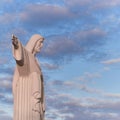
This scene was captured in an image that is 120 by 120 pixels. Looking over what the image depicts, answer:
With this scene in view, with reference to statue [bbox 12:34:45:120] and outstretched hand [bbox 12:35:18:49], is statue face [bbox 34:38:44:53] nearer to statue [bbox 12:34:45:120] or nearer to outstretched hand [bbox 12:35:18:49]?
statue [bbox 12:34:45:120]

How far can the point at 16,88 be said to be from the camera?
17.2 m

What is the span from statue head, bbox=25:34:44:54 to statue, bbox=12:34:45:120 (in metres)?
0.43

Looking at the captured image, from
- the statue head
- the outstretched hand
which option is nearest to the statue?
the outstretched hand

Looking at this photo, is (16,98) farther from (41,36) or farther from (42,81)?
(41,36)

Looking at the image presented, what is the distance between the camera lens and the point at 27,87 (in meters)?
17.0

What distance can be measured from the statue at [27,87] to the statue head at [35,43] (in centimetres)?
43

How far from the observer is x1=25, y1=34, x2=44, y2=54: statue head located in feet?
58.8

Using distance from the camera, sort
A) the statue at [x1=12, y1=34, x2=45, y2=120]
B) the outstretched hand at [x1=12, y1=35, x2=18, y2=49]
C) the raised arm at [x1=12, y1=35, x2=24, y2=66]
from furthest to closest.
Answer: the statue at [x1=12, y1=34, x2=45, y2=120] < the raised arm at [x1=12, y1=35, x2=24, y2=66] < the outstretched hand at [x1=12, y1=35, x2=18, y2=49]

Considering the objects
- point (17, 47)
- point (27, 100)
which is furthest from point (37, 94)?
point (17, 47)

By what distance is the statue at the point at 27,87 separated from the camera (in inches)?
652

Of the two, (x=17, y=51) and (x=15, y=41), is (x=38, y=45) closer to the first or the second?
(x=17, y=51)

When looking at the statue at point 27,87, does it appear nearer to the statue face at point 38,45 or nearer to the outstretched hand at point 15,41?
the outstretched hand at point 15,41

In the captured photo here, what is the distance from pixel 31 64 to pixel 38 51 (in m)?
1.01

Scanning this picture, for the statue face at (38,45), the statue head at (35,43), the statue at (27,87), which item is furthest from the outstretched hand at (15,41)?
the statue face at (38,45)
